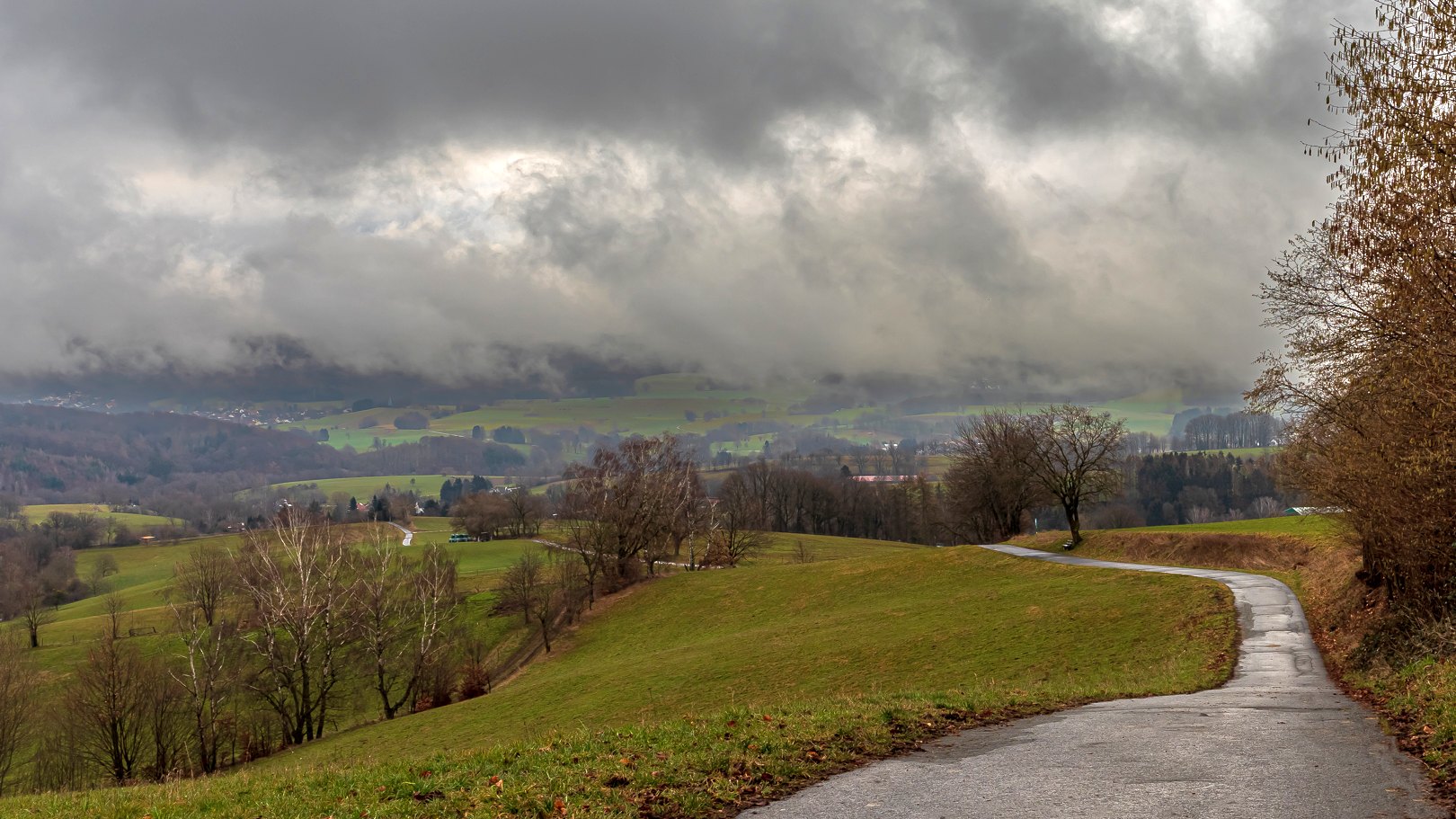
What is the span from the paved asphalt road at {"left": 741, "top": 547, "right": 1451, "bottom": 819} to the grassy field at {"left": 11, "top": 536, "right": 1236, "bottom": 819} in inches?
49.0

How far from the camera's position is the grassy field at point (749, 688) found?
13085 mm

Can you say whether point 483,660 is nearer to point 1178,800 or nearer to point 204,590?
point 204,590

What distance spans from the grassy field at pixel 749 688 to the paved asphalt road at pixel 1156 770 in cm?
124

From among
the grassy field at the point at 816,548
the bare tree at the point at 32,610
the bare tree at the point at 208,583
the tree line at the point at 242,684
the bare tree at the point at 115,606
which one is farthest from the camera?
the grassy field at the point at 816,548

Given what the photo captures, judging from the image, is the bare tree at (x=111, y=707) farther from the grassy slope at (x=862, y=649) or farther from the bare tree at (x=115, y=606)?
the grassy slope at (x=862, y=649)

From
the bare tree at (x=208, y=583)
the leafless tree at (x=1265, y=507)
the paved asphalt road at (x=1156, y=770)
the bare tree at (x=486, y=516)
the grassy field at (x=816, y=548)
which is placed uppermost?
the paved asphalt road at (x=1156, y=770)

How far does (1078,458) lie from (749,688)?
159 feet

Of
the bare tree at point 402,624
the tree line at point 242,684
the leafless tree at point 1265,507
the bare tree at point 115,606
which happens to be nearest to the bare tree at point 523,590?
the tree line at point 242,684

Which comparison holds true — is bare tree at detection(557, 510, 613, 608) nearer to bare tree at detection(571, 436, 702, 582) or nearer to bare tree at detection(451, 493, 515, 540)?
bare tree at detection(571, 436, 702, 582)

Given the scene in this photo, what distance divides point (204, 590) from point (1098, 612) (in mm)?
93809

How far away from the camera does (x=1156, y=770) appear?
1302 centimetres

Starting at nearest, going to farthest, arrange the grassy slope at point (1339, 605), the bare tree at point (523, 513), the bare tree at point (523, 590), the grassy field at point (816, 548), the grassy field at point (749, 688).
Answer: the grassy field at point (749, 688)
the grassy slope at point (1339, 605)
the bare tree at point (523, 590)
the grassy field at point (816, 548)
the bare tree at point (523, 513)

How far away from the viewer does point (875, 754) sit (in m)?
14.6

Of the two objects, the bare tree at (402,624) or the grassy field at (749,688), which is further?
the bare tree at (402,624)
